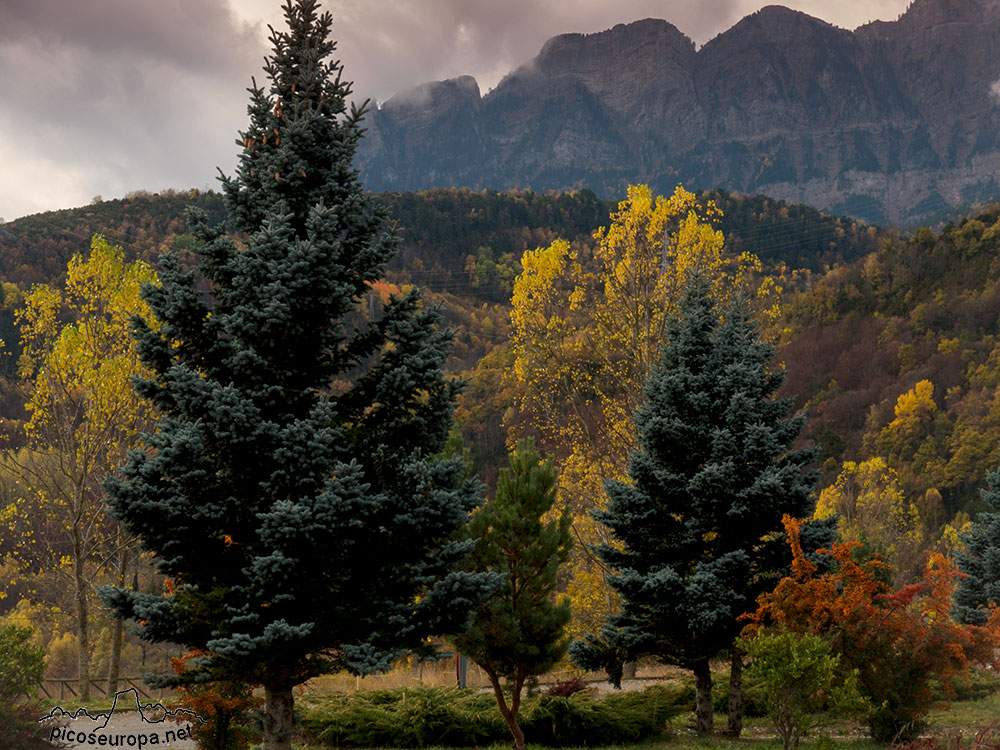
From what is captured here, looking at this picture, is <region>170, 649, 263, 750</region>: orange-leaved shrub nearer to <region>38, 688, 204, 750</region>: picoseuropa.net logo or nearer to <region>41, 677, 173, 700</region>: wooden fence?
<region>38, 688, 204, 750</region>: picoseuropa.net logo

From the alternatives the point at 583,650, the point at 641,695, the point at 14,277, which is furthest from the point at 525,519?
the point at 14,277

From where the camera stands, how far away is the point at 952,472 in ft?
236

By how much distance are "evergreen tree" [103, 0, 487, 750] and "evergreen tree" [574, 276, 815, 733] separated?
5.43 m

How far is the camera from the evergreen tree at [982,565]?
2556 cm

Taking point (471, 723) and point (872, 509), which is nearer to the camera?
point (471, 723)

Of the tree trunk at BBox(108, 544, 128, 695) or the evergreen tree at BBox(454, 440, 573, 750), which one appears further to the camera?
the tree trunk at BBox(108, 544, 128, 695)

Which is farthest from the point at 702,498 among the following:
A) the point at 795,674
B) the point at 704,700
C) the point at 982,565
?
the point at 982,565

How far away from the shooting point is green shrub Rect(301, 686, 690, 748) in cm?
1395

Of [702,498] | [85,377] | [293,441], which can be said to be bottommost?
[702,498]

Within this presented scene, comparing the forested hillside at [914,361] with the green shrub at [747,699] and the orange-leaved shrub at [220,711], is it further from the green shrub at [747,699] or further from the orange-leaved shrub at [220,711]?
the orange-leaved shrub at [220,711]

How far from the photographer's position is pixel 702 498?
1430cm

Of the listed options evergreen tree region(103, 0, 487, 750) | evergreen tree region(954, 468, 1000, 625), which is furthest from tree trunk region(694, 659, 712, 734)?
evergreen tree region(954, 468, 1000, 625)

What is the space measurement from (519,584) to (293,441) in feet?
16.8

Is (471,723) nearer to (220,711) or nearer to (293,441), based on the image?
(220,711)
